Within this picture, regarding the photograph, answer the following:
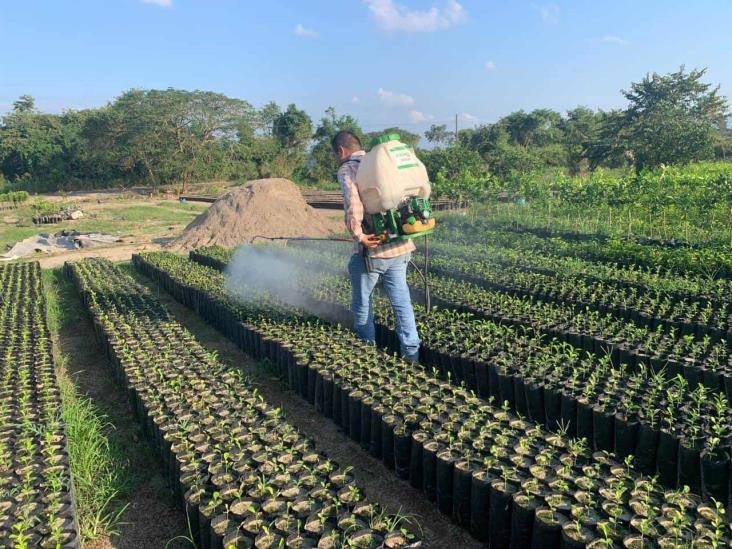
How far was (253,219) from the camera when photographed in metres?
13.6

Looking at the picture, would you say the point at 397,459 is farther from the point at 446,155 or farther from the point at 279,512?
the point at 446,155

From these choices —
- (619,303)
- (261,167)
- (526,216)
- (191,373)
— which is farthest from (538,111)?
(191,373)

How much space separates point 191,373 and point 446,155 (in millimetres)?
20178

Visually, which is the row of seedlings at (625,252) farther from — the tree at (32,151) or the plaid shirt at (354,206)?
the tree at (32,151)

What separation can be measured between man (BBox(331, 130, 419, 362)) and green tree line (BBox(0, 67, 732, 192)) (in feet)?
59.8

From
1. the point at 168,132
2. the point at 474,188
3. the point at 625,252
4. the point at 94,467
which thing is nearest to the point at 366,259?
the point at 94,467

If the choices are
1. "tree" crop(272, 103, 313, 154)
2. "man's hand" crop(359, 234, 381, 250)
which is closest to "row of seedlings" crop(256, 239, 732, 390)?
"man's hand" crop(359, 234, 381, 250)

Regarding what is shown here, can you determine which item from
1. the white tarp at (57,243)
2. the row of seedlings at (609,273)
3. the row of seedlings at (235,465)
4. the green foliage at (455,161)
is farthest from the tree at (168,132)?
the row of seedlings at (235,465)

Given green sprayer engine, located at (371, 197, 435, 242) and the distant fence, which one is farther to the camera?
the distant fence

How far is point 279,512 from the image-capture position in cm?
243

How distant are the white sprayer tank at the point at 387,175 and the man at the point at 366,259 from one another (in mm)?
104

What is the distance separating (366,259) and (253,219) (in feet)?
32.3

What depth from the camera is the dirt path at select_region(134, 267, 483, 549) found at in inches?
111

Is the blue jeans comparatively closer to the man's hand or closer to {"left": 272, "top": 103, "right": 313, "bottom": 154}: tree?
the man's hand
